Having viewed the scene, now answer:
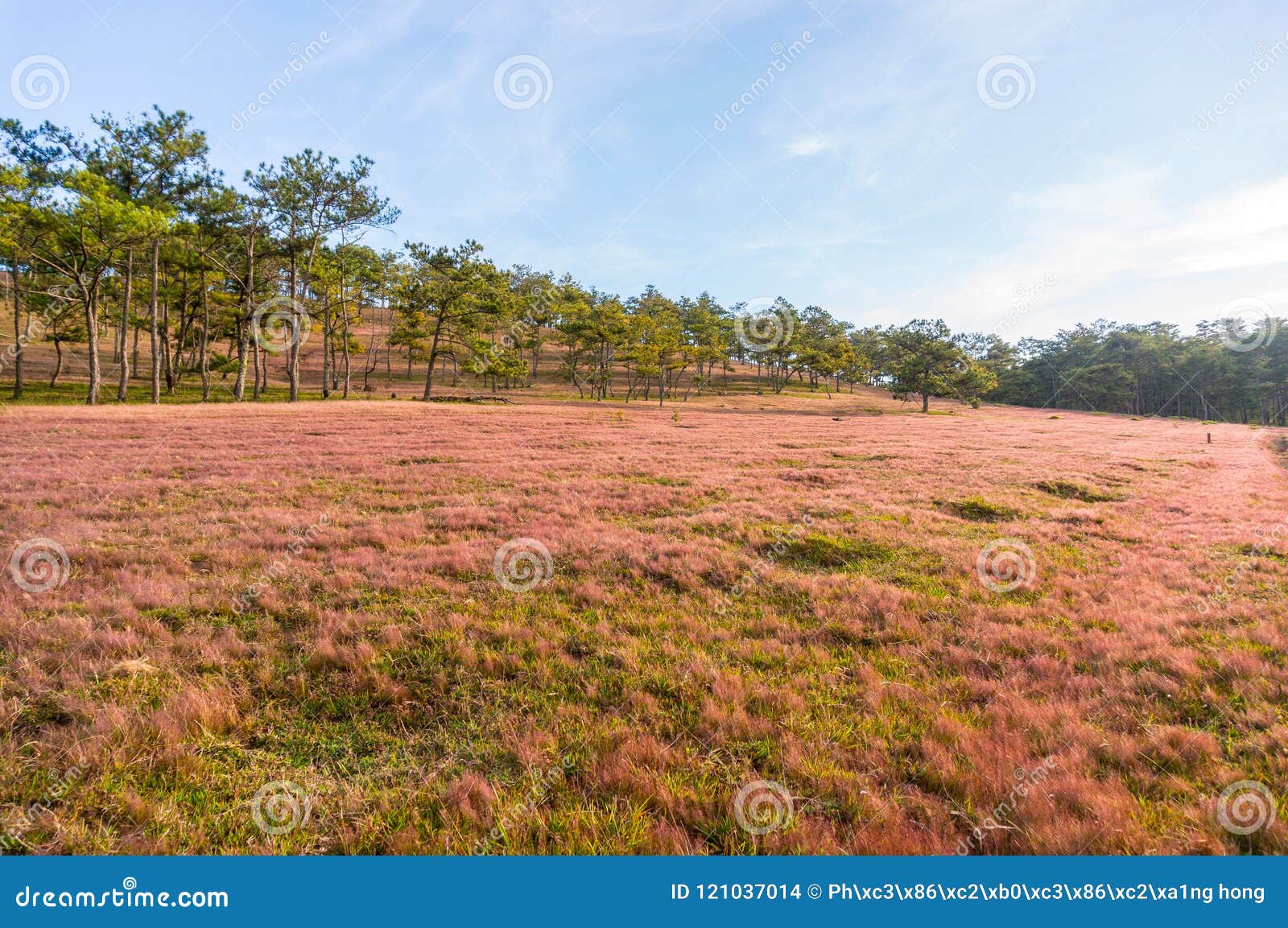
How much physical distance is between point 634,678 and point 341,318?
6973 cm

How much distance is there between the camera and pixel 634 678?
16.4 ft

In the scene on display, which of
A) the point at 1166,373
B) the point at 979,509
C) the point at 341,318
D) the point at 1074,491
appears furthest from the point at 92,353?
the point at 1166,373

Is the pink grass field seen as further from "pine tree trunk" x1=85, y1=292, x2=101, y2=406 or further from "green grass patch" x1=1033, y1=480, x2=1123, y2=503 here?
"pine tree trunk" x1=85, y1=292, x2=101, y2=406

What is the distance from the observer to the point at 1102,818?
313 cm

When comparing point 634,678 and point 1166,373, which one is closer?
point 634,678

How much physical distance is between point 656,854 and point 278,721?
144 inches

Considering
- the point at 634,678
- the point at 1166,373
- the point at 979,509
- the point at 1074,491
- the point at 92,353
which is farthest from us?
the point at 1166,373

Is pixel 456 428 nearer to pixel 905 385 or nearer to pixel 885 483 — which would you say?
pixel 885 483

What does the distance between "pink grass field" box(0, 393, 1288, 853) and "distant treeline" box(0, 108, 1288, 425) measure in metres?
39.4

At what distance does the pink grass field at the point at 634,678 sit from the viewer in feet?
10.7

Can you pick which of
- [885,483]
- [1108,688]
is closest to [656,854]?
[1108,688]

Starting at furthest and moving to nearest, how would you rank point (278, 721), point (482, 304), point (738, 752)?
point (482, 304)
point (278, 721)
point (738, 752)

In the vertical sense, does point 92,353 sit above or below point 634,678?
above

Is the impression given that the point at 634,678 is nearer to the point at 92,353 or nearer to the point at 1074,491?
the point at 1074,491
